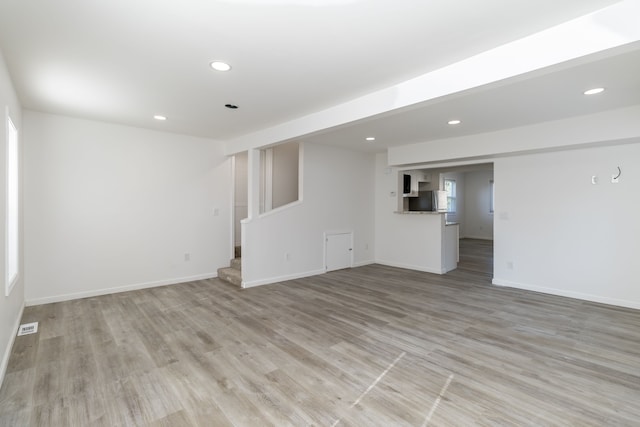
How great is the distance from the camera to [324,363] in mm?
2570

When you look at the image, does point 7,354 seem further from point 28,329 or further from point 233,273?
point 233,273

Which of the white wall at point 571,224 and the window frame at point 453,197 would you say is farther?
the window frame at point 453,197

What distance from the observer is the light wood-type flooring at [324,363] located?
196 cm

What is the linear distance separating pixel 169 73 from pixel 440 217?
513 cm

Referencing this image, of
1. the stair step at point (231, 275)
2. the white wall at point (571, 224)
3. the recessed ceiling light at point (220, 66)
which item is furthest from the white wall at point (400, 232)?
the recessed ceiling light at point (220, 66)

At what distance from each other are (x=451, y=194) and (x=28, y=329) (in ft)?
37.4

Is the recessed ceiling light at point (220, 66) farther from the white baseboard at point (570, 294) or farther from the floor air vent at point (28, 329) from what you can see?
the white baseboard at point (570, 294)

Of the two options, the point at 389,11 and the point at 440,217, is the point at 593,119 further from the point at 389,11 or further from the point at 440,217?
the point at 389,11

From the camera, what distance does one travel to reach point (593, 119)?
3863 millimetres

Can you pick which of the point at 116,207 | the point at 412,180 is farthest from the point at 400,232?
the point at 116,207

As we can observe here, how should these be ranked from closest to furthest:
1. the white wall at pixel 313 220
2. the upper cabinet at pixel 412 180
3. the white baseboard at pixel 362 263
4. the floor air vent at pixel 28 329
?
the floor air vent at pixel 28 329 → the white wall at pixel 313 220 → the white baseboard at pixel 362 263 → the upper cabinet at pixel 412 180

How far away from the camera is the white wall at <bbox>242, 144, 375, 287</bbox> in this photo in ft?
16.8

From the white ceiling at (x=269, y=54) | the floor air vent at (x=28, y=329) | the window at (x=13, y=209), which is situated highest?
the white ceiling at (x=269, y=54)

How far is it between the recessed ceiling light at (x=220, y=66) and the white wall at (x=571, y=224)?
15.2 ft
